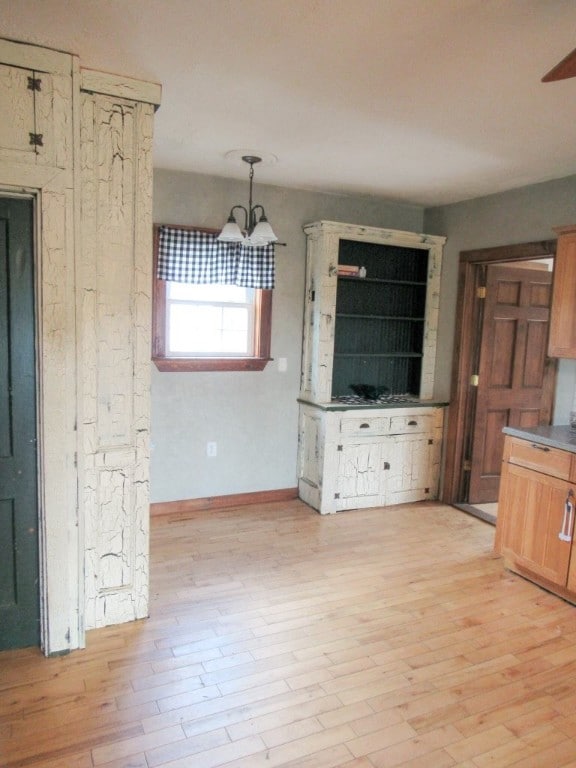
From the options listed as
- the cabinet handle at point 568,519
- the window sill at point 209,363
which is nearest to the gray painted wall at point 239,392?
the window sill at point 209,363

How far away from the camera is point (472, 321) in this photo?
443 cm

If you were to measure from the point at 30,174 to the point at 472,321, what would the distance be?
3.46 metres

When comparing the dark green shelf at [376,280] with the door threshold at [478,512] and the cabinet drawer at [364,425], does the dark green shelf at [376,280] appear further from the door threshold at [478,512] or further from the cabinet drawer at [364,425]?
the door threshold at [478,512]

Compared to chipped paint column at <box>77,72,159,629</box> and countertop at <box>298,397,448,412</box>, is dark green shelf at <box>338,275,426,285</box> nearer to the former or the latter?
countertop at <box>298,397,448,412</box>

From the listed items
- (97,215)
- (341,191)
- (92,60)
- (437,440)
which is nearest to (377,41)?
(92,60)

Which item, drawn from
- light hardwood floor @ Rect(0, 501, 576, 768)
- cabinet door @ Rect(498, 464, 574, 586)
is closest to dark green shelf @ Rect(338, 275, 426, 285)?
cabinet door @ Rect(498, 464, 574, 586)

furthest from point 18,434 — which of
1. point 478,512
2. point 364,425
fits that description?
point 478,512

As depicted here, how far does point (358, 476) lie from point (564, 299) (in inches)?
78.8

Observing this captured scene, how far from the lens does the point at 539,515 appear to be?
3160 millimetres

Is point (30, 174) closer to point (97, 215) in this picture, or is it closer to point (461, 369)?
point (97, 215)

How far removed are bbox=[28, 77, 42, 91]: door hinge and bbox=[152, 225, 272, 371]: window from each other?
1.72m

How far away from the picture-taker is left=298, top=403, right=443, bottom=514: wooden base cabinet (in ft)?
13.8

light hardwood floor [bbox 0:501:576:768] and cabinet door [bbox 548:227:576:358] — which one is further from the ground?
cabinet door [bbox 548:227:576:358]

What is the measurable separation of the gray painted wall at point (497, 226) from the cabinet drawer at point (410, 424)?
0.93 feet
